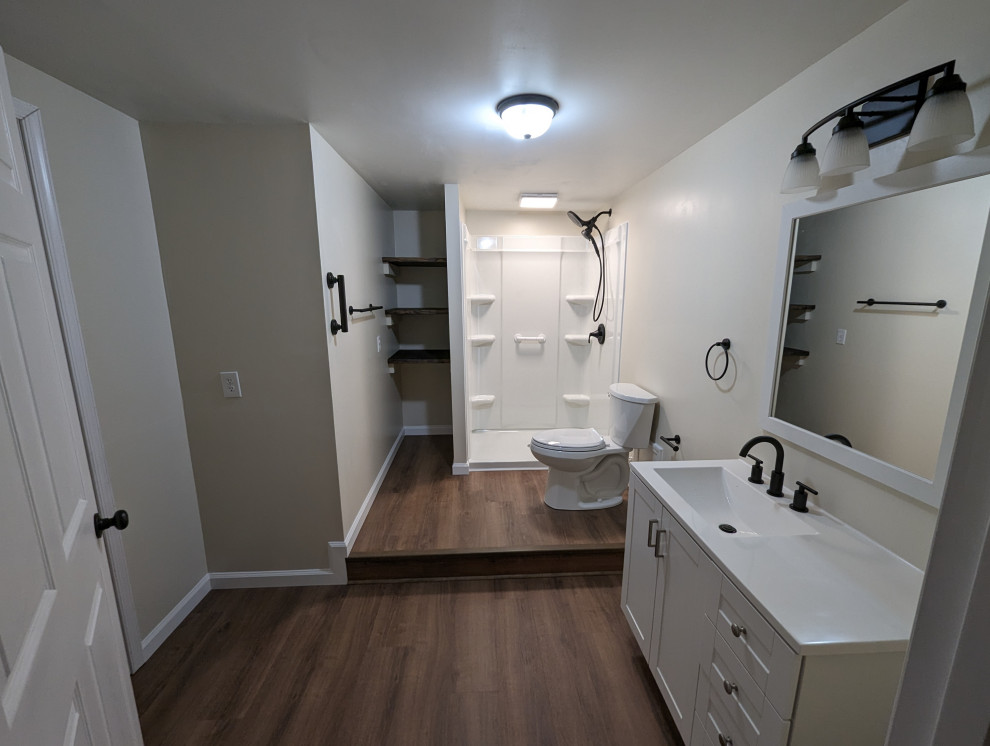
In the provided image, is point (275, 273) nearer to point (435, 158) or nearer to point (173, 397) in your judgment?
point (173, 397)

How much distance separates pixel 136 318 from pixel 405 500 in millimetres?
1812

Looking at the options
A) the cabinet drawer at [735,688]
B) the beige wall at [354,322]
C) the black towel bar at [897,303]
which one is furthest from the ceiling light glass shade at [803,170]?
the beige wall at [354,322]

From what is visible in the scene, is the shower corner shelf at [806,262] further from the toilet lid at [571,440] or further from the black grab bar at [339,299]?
the black grab bar at [339,299]

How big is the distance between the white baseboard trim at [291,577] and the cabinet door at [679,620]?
1.57 metres

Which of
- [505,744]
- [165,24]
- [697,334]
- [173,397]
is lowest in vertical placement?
[505,744]

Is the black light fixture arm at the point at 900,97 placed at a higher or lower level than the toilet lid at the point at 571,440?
higher

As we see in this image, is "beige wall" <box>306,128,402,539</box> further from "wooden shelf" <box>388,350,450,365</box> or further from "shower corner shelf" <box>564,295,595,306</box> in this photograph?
"shower corner shelf" <box>564,295,595,306</box>

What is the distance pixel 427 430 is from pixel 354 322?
79.7 inches

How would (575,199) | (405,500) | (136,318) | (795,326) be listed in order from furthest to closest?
(575,199) → (405,500) → (136,318) → (795,326)

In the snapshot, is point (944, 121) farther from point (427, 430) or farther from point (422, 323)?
point (427, 430)

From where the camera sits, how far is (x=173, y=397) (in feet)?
6.12

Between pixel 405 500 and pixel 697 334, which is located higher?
pixel 697 334

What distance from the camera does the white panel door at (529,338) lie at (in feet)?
12.2

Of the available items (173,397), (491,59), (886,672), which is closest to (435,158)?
(491,59)
